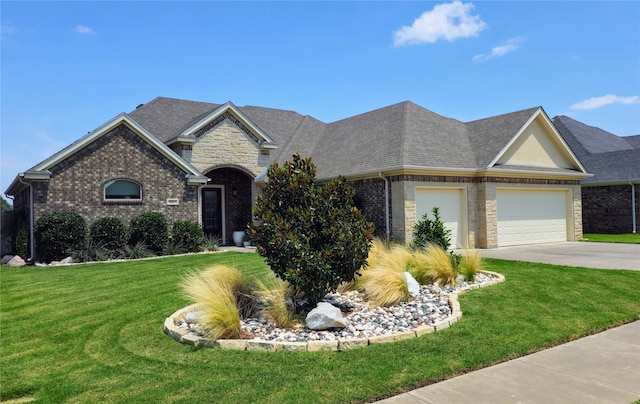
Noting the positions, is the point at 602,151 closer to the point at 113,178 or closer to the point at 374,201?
the point at 374,201

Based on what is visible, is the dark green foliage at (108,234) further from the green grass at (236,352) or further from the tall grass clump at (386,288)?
the tall grass clump at (386,288)

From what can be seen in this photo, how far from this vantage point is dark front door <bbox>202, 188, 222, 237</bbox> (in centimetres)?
2108

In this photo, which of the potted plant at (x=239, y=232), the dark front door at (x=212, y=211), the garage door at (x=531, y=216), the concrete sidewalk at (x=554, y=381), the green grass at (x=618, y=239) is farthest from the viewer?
the dark front door at (x=212, y=211)

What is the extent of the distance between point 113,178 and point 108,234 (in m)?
2.20

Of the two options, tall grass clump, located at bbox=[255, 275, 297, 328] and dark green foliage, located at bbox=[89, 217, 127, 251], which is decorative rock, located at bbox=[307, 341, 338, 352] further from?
dark green foliage, located at bbox=[89, 217, 127, 251]

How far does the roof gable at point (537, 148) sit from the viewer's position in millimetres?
18156

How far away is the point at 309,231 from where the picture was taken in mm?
6496

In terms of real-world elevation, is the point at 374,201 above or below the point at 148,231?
above

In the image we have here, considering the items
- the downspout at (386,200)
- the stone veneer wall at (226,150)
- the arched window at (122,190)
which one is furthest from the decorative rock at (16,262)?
the downspout at (386,200)

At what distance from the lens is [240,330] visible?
5789 mm

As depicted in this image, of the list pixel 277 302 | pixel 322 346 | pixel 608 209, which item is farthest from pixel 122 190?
pixel 608 209

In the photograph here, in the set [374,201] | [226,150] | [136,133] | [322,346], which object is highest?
[136,133]

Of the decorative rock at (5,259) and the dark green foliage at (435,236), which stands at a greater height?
the dark green foliage at (435,236)

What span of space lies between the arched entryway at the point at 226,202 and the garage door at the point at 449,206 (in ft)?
28.0
